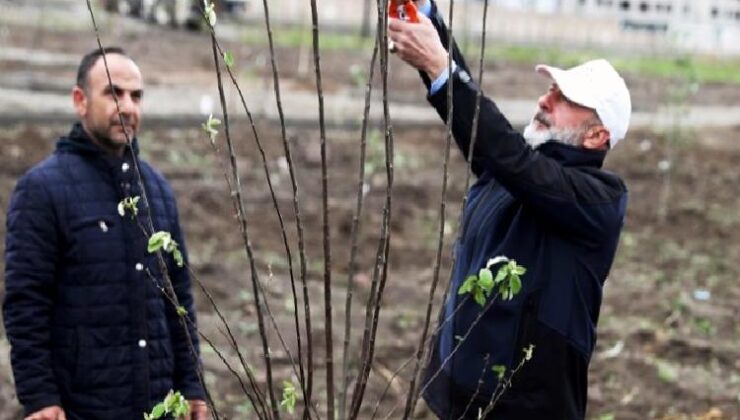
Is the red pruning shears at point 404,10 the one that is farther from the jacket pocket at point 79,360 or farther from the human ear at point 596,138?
the jacket pocket at point 79,360

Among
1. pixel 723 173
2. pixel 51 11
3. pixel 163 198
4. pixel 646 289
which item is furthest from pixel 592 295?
pixel 51 11

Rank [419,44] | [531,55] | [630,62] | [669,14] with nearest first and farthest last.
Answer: [419,44]
[531,55]
[630,62]
[669,14]

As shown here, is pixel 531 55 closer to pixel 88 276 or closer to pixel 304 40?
pixel 304 40

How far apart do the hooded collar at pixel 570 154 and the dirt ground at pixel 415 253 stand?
834 millimetres

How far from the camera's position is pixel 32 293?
11.5 feet

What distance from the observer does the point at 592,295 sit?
3326mm

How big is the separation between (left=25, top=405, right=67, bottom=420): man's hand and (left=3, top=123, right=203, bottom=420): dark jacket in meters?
0.02

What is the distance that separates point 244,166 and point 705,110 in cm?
1481

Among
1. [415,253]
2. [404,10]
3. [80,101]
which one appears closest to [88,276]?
[80,101]

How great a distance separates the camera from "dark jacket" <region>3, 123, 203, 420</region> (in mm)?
3498

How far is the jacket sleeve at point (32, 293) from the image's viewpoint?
3.48m

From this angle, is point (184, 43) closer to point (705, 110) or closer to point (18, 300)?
point (705, 110)

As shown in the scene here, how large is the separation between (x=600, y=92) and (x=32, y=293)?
173 centimetres

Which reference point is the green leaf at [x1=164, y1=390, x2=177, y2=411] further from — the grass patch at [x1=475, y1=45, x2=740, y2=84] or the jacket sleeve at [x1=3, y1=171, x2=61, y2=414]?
the grass patch at [x1=475, y1=45, x2=740, y2=84]
